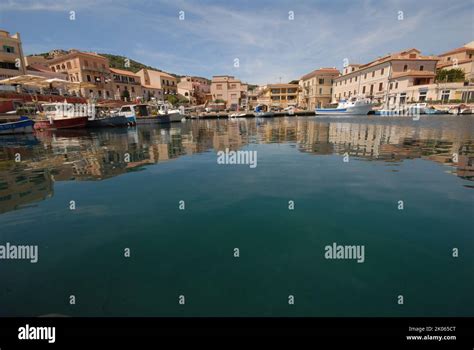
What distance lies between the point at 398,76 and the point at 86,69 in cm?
7091

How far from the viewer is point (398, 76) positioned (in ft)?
181

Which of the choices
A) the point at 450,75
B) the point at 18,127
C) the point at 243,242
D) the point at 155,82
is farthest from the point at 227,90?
the point at 243,242

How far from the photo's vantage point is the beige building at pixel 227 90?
3206 inches

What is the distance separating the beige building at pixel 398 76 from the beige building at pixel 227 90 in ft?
124

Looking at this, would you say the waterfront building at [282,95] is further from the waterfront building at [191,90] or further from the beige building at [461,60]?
the beige building at [461,60]

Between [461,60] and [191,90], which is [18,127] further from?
[461,60]

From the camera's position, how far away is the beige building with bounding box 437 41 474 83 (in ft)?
193

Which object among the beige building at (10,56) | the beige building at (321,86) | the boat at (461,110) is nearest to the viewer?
the beige building at (10,56)

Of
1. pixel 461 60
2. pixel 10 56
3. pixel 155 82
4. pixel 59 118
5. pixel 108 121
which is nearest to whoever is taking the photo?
pixel 59 118

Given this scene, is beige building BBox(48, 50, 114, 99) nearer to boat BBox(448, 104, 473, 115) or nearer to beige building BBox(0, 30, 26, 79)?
beige building BBox(0, 30, 26, 79)

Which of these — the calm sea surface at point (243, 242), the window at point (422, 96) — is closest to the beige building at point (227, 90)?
the window at point (422, 96)

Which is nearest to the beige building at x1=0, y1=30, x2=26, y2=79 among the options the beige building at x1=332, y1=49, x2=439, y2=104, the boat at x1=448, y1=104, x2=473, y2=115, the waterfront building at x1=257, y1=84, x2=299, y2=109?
the waterfront building at x1=257, y1=84, x2=299, y2=109

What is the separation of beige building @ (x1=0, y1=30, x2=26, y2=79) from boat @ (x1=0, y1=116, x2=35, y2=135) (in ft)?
69.7
